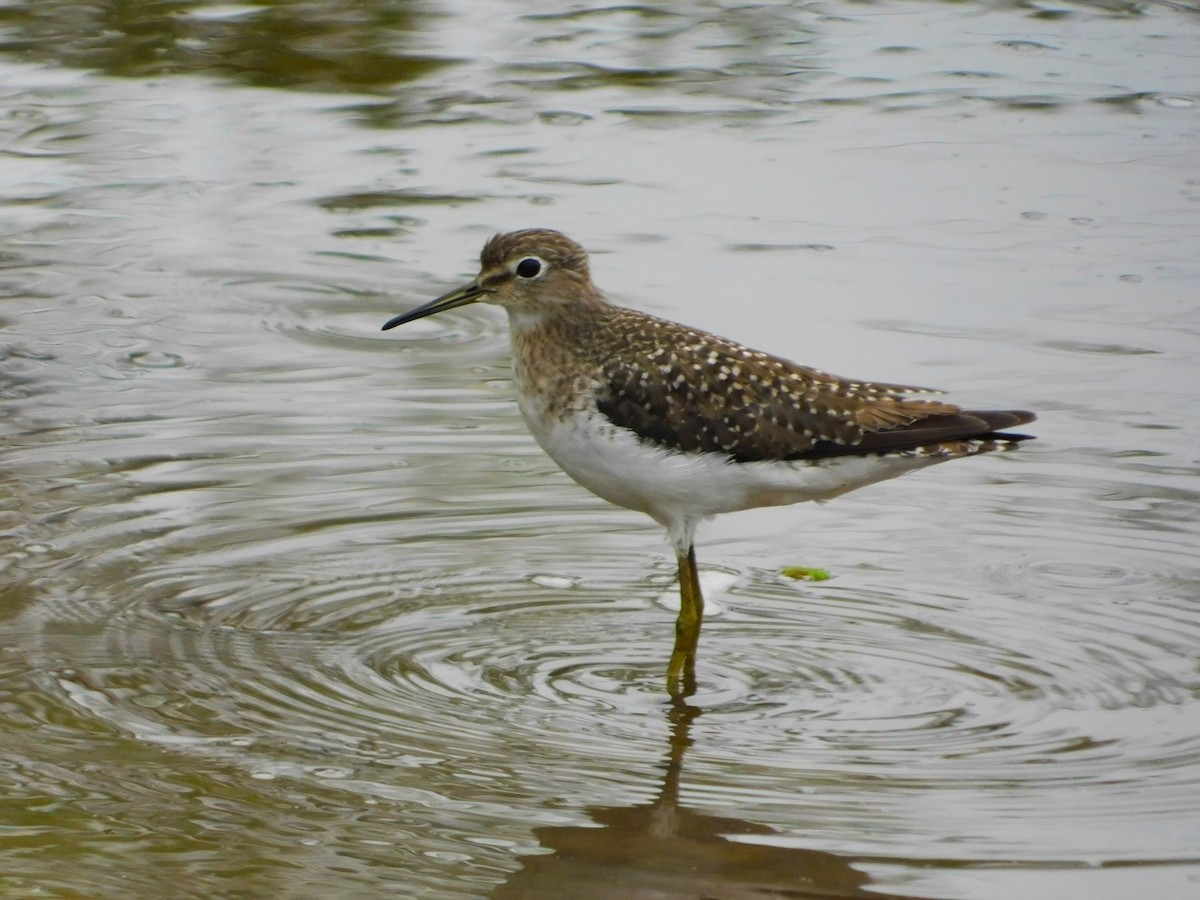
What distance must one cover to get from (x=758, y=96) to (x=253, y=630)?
8.67 metres

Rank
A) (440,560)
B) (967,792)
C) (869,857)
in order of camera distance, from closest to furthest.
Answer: (869,857)
(967,792)
(440,560)

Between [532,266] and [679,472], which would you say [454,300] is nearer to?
[532,266]

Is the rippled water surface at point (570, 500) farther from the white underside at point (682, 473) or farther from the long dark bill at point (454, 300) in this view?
the long dark bill at point (454, 300)

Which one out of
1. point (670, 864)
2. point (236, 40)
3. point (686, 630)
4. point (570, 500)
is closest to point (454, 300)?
point (570, 500)

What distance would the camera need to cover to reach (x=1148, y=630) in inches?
265

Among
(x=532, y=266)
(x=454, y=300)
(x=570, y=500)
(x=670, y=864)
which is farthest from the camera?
(x=570, y=500)

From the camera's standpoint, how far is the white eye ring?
7.29 m

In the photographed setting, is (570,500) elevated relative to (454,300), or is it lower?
lower

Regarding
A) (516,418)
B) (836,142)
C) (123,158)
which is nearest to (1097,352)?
(516,418)

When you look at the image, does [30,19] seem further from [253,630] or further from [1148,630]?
[1148,630]

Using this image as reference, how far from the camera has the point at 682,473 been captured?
6.68 metres

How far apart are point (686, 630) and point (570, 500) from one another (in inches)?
55.0

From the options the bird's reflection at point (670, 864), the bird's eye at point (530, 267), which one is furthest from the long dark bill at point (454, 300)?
the bird's reflection at point (670, 864)

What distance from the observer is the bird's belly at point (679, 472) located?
21.8 feet
